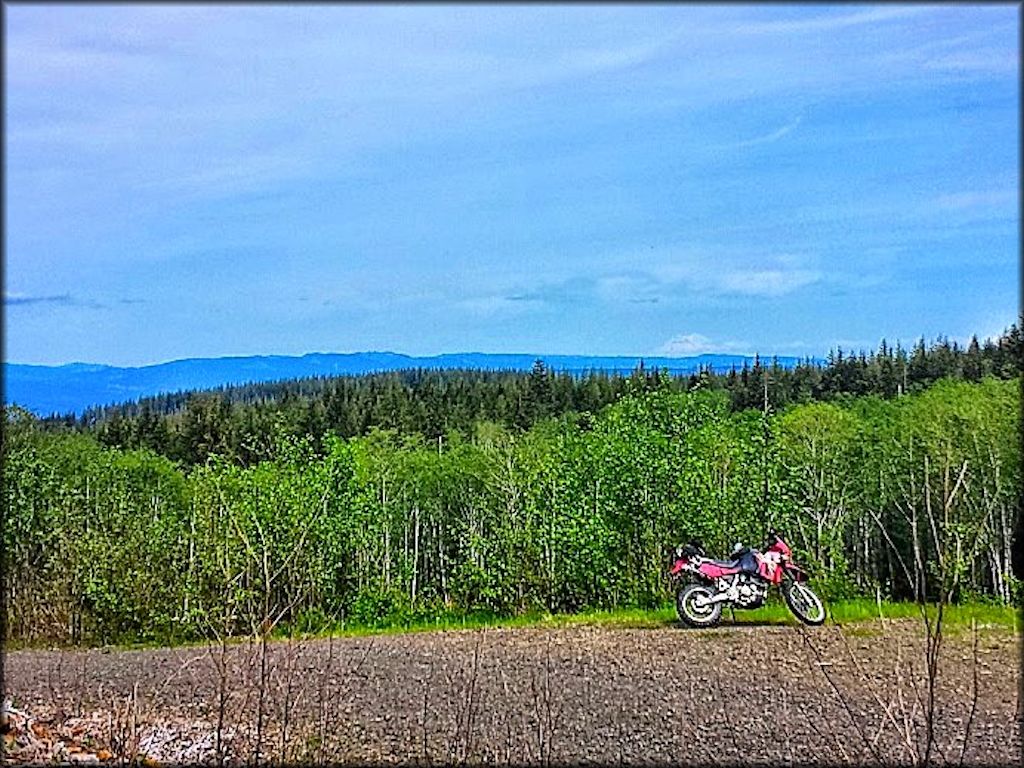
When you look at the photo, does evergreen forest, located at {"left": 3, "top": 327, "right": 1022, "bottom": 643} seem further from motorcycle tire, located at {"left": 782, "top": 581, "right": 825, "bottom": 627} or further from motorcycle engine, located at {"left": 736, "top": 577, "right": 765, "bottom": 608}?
motorcycle engine, located at {"left": 736, "top": 577, "right": 765, "bottom": 608}

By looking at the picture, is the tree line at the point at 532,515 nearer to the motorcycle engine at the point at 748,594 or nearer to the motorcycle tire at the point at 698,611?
the motorcycle engine at the point at 748,594

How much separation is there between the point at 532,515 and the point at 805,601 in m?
4.65

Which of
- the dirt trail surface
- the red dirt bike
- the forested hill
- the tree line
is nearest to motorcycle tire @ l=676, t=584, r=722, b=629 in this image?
the red dirt bike

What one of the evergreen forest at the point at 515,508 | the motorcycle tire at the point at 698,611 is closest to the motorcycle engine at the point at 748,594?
the motorcycle tire at the point at 698,611

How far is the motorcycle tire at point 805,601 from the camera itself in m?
9.55

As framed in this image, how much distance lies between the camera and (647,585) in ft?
42.3

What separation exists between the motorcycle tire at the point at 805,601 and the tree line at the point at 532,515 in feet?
3.66

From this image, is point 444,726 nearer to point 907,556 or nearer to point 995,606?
point 995,606

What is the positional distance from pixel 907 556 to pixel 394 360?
29.3m

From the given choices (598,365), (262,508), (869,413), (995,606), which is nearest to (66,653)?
(262,508)

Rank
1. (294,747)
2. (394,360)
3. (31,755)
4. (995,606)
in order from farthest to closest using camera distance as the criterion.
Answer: (394,360) < (995,606) < (31,755) < (294,747)

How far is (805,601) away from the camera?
968 cm

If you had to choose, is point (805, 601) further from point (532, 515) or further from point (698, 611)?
point (532, 515)

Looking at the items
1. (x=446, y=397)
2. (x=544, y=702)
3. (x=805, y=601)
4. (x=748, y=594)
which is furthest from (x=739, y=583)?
(x=446, y=397)
